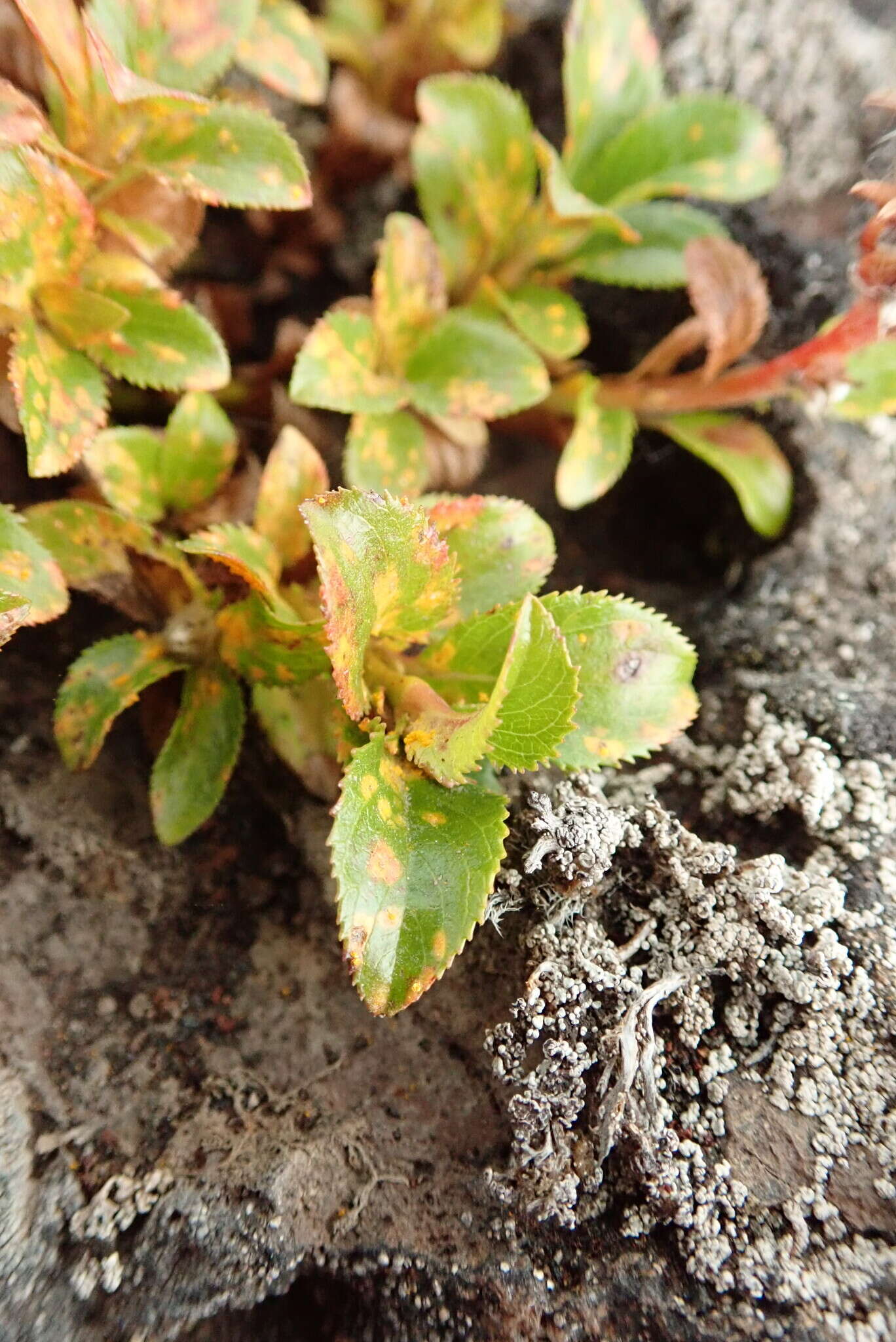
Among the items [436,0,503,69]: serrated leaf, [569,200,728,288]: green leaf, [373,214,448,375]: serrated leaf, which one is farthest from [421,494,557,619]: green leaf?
[436,0,503,69]: serrated leaf

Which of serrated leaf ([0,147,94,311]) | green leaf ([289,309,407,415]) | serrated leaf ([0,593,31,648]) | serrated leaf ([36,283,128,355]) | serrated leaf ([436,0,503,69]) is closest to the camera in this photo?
serrated leaf ([0,593,31,648])

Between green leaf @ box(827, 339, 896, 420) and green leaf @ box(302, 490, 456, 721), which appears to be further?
green leaf @ box(827, 339, 896, 420)

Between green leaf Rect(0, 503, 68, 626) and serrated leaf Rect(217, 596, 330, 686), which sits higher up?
green leaf Rect(0, 503, 68, 626)

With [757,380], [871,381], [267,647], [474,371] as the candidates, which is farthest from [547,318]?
[267,647]

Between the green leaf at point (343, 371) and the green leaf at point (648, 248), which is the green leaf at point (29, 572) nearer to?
the green leaf at point (343, 371)

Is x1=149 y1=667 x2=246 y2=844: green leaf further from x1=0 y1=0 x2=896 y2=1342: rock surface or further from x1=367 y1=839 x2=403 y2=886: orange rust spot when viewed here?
x1=367 y1=839 x2=403 y2=886: orange rust spot

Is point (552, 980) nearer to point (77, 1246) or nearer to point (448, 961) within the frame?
point (448, 961)

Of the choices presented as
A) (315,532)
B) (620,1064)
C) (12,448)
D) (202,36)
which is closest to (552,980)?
(620,1064)
